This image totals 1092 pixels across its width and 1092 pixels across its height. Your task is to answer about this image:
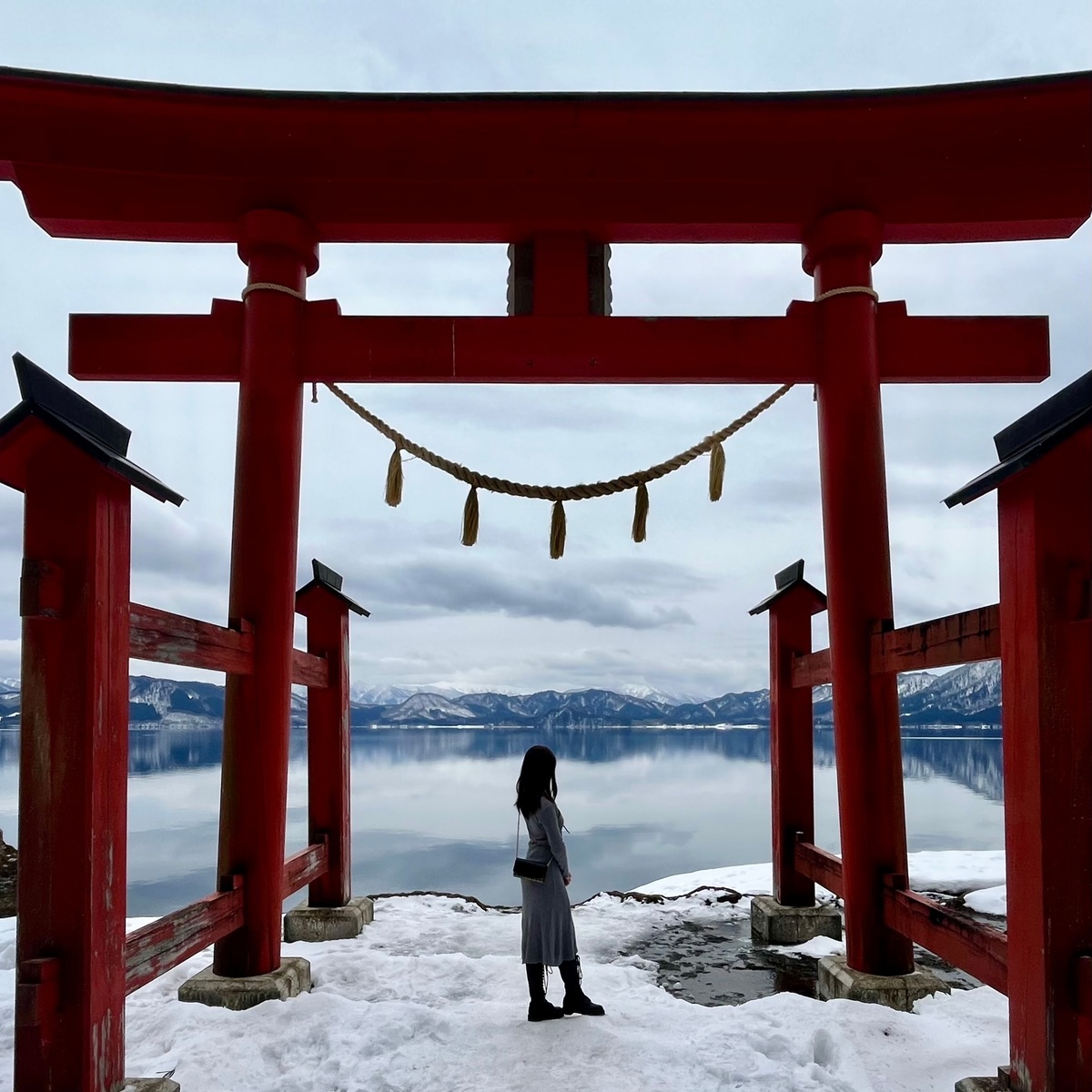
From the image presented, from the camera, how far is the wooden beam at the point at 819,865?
4980 mm

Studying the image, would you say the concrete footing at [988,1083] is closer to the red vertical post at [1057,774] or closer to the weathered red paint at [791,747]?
the red vertical post at [1057,774]

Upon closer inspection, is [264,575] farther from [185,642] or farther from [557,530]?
[557,530]

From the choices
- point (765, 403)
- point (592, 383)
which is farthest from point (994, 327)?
point (592, 383)

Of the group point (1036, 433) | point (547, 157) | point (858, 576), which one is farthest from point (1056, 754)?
point (547, 157)

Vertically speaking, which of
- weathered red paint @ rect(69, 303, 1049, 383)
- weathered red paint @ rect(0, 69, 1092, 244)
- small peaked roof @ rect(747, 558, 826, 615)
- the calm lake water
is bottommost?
the calm lake water

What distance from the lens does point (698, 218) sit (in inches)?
194

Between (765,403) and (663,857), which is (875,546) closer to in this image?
(765,403)

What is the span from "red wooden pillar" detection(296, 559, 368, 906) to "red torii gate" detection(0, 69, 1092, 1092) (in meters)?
1.39

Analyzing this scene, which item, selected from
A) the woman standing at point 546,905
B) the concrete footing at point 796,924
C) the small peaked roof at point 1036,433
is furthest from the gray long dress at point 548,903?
the small peaked roof at point 1036,433

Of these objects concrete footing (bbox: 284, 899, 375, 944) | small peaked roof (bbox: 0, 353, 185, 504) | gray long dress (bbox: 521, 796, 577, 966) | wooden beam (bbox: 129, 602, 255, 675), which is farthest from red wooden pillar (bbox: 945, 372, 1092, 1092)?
concrete footing (bbox: 284, 899, 375, 944)

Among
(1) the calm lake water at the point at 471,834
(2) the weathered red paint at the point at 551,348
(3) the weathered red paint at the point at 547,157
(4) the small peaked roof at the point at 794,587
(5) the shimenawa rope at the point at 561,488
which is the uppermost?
(3) the weathered red paint at the point at 547,157

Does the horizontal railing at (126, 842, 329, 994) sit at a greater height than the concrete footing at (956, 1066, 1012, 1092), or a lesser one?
greater

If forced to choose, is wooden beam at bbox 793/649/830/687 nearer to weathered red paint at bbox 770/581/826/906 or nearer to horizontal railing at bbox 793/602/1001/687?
weathered red paint at bbox 770/581/826/906

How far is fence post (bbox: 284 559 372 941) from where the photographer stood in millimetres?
5723
